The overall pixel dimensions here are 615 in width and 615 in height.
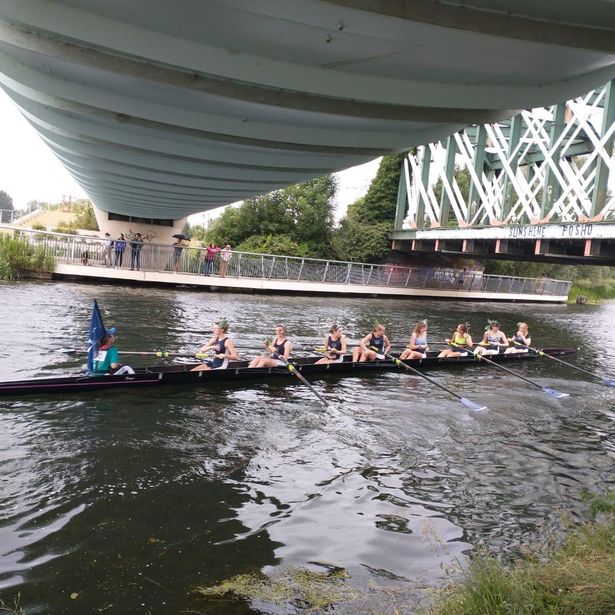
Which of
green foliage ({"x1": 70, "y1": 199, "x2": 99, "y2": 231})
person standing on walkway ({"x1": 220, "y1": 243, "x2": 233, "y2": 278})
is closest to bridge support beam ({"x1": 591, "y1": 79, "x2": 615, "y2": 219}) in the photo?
person standing on walkway ({"x1": 220, "y1": 243, "x2": 233, "y2": 278})

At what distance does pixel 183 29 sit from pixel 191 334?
1160cm

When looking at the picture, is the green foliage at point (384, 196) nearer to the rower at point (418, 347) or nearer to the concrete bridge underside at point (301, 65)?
the rower at point (418, 347)

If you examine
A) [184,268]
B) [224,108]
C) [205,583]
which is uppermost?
[224,108]

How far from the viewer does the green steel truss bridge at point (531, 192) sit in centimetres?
2725

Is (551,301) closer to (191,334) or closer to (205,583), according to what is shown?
(191,334)

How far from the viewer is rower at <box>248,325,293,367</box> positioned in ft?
43.6

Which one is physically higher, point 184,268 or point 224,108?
point 224,108

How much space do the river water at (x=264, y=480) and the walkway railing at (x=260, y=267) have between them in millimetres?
13506

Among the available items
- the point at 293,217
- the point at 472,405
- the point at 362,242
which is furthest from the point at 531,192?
the point at 472,405

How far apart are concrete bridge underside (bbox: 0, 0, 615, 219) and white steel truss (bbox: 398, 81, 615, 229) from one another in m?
20.4

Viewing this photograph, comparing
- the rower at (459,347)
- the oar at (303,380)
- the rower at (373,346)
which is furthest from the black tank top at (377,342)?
the oar at (303,380)

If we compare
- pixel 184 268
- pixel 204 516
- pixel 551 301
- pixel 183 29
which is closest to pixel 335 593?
Answer: pixel 204 516

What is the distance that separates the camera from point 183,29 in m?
6.73

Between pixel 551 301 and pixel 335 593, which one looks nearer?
pixel 335 593
